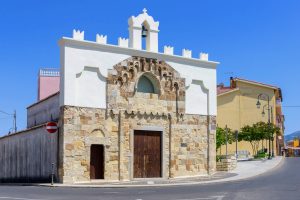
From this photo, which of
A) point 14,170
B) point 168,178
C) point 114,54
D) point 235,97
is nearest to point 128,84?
point 114,54

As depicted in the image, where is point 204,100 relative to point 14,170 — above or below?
above

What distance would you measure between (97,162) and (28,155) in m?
5.64

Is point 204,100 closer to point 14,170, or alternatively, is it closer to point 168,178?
point 168,178

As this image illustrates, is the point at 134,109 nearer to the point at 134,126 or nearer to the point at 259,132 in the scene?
the point at 134,126

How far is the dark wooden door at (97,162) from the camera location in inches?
1077

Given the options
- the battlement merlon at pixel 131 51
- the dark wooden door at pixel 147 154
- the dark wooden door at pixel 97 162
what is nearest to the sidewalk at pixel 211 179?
the dark wooden door at pixel 97 162

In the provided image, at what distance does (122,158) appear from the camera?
1111 inches

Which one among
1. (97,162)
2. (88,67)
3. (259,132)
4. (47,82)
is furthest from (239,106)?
(88,67)

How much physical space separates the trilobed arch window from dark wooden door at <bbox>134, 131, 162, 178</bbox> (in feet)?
8.27

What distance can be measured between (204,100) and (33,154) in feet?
37.1

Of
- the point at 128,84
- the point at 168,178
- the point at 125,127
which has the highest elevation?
the point at 128,84

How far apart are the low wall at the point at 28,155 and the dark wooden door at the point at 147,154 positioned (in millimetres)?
4868

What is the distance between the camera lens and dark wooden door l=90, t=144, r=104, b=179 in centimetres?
2736

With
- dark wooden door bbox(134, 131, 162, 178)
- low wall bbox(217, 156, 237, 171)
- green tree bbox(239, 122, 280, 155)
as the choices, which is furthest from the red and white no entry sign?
green tree bbox(239, 122, 280, 155)
